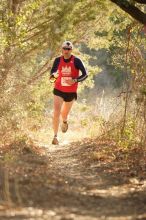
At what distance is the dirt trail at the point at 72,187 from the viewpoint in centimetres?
485

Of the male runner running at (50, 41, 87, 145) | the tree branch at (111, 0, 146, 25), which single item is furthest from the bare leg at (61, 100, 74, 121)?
the tree branch at (111, 0, 146, 25)

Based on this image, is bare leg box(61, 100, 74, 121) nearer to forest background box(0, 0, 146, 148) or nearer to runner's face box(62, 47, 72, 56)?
forest background box(0, 0, 146, 148)

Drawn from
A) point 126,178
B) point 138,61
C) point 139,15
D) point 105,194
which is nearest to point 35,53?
point 138,61

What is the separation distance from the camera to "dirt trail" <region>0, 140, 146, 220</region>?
15.9ft

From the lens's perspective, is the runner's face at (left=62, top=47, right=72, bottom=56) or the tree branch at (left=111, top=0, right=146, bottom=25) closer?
the tree branch at (left=111, top=0, right=146, bottom=25)

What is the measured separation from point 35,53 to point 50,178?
25.2 feet

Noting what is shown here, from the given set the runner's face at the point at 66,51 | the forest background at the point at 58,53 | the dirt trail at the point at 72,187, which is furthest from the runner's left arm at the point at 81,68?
the dirt trail at the point at 72,187

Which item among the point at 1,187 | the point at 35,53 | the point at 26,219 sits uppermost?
the point at 26,219

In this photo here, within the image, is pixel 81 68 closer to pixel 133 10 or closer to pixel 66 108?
pixel 66 108

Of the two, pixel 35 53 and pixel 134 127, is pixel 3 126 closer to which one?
pixel 134 127

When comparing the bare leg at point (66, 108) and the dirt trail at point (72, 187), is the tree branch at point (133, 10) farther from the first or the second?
the bare leg at point (66, 108)

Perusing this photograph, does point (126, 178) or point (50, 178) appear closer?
point (50, 178)

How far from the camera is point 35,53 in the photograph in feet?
45.4

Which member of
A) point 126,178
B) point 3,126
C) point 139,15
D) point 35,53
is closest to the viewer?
point 126,178
